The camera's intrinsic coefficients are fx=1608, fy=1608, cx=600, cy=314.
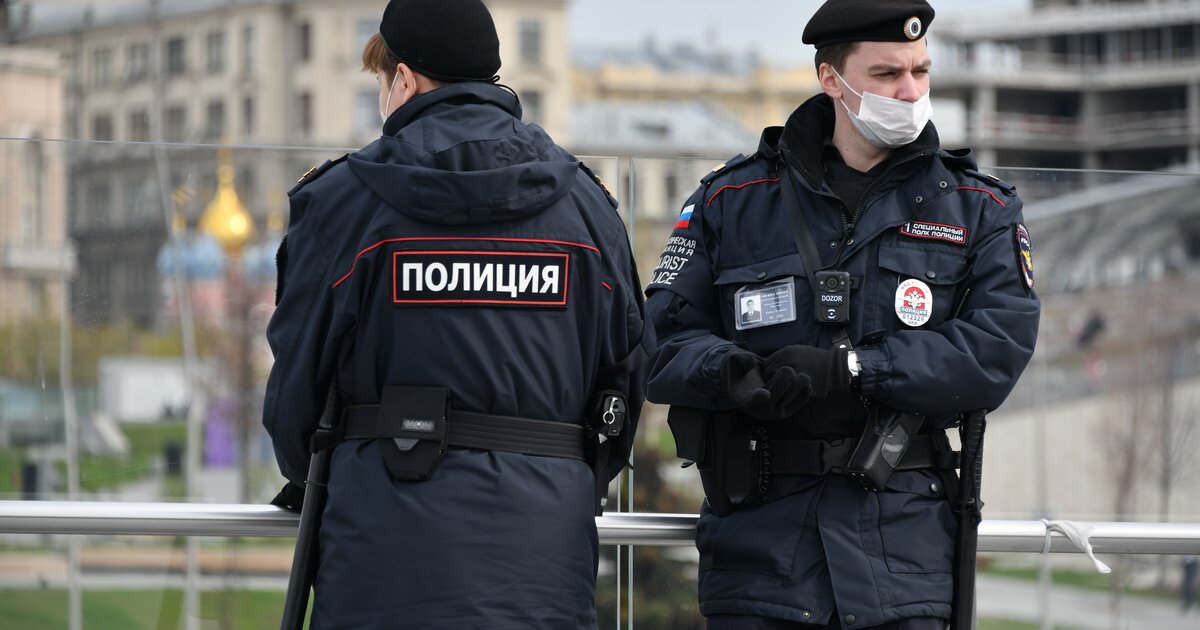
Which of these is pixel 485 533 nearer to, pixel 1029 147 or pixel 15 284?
pixel 15 284

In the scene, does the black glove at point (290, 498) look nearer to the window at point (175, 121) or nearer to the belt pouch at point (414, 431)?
the belt pouch at point (414, 431)

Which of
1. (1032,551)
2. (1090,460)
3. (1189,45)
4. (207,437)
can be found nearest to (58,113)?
(207,437)

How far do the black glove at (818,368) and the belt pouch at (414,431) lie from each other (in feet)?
2.08

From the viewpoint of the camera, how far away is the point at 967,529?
318cm

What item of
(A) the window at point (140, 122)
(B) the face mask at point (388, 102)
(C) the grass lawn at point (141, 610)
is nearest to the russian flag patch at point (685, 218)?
(B) the face mask at point (388, 102)

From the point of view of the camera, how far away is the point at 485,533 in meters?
2.87

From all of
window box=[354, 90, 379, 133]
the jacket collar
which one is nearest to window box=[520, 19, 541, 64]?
window box=[354, 90, 379, 133]

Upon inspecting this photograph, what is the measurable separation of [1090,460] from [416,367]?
8.16 m

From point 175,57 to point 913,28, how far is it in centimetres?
7868

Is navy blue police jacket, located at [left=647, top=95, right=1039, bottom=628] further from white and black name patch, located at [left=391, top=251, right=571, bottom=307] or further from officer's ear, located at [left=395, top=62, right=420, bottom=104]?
officer's ear, located at [left=395, top=62, right=420, bottom=104]

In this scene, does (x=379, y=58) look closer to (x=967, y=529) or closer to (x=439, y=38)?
(x=439, y=38)

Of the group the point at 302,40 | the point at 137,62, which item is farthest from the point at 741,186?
the point at 137,62

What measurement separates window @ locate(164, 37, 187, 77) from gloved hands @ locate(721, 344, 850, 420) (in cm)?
7811

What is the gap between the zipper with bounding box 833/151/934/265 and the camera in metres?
3.26
